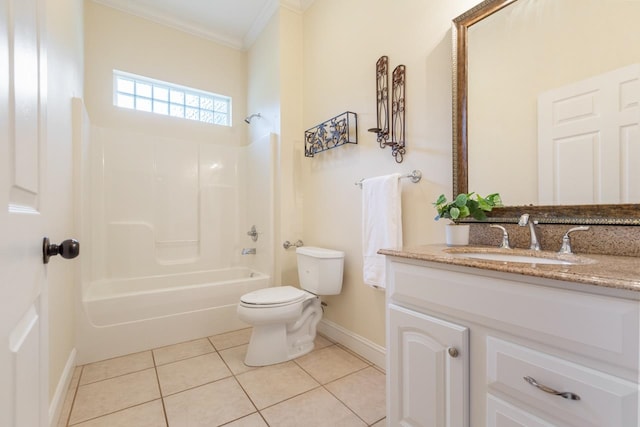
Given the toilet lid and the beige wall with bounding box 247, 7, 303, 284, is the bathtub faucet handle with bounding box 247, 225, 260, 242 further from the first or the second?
the toilet lid

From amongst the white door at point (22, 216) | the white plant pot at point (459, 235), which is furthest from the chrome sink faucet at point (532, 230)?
the white door at point (22, 216)

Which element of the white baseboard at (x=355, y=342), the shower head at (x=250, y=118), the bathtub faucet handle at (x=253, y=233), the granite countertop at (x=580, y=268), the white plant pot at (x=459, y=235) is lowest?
the white baseboard at (x=355, y=342)

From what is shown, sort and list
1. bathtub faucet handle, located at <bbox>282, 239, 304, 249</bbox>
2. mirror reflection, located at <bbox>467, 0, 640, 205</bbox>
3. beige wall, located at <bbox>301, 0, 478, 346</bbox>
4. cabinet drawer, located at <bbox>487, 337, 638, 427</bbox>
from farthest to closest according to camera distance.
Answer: bathtub faucet handle, located at <bbox>282, 239, 304, 249</bbox>, beige wall, located at <bbox>301, 0, 478, 346</bbox>, mirror reflection, located at <bbox>467, 0, 640, 205</bbox>, cabinet drawer, located at <bbox>487, 337, 638, 427</bbox>

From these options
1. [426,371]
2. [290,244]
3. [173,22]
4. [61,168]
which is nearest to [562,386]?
[426,371]

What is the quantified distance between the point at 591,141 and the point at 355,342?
1.70 meters

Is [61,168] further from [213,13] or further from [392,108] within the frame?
[213,13]

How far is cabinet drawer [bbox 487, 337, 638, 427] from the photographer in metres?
0.59

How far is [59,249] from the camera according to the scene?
2.27ft

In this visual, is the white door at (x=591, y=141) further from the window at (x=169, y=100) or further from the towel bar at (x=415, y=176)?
the window at (x=169, y=100)

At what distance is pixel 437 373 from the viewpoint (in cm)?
95

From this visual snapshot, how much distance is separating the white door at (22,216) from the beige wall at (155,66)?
245 centimetres

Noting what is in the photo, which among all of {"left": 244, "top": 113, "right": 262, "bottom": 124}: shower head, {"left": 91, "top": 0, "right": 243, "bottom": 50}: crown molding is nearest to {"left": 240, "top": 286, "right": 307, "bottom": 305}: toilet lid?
{"left": 244, "top": 113, "right": 262, "bottom": 124}: shower head

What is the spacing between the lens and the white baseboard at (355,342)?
1845mm

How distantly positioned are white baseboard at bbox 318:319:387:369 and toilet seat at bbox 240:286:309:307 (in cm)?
42
